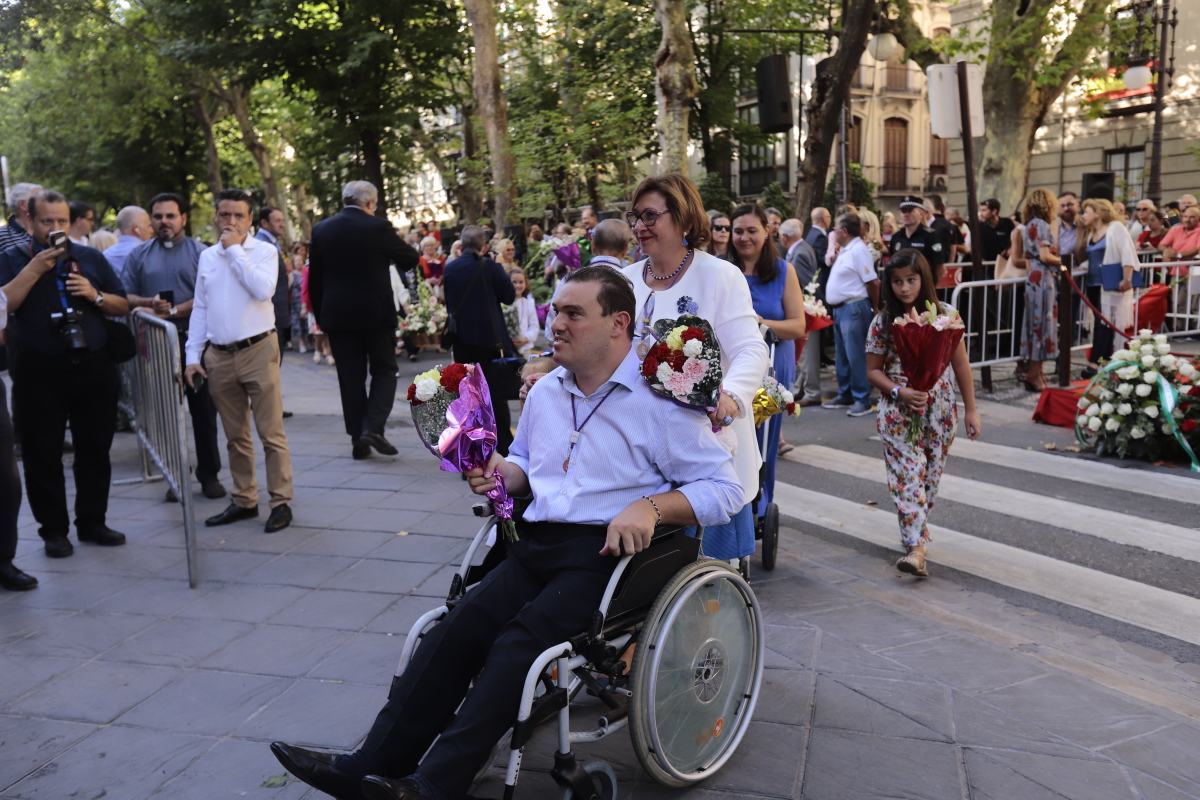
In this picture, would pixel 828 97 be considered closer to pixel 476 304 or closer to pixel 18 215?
pixel 476 304

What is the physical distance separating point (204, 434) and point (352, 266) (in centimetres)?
177

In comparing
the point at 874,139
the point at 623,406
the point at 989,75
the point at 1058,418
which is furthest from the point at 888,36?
the point at 874,139

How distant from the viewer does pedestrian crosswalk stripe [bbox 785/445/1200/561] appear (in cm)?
609

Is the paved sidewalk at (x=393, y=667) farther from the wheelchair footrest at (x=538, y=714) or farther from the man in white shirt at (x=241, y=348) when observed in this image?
the wheelchair footrest at (x=538, y=714)

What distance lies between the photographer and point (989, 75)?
880 inches

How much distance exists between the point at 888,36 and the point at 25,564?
16.6 meters

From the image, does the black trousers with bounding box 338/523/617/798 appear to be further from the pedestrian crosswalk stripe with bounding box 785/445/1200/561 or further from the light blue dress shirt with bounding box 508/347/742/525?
the pedestrian crosswalk stripe with bounding box 785/445/1200/561

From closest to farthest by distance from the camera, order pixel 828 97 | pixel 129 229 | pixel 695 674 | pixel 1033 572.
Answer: pixel 695 674 → pixel 1033 572 → pixel 129 229 → pixel 828 97

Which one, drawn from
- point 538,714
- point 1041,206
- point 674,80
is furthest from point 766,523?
point 674,80

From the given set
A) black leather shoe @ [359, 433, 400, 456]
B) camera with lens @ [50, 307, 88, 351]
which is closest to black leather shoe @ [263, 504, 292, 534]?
camera with lens @ [50, 307, 88, 351]

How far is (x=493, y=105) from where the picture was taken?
18219mm

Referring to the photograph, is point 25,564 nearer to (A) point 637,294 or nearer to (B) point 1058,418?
(A) point 637,294

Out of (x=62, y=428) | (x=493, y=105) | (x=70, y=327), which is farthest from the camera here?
(x=493, y=105)

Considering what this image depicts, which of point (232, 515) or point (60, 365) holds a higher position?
point (60, 365)
